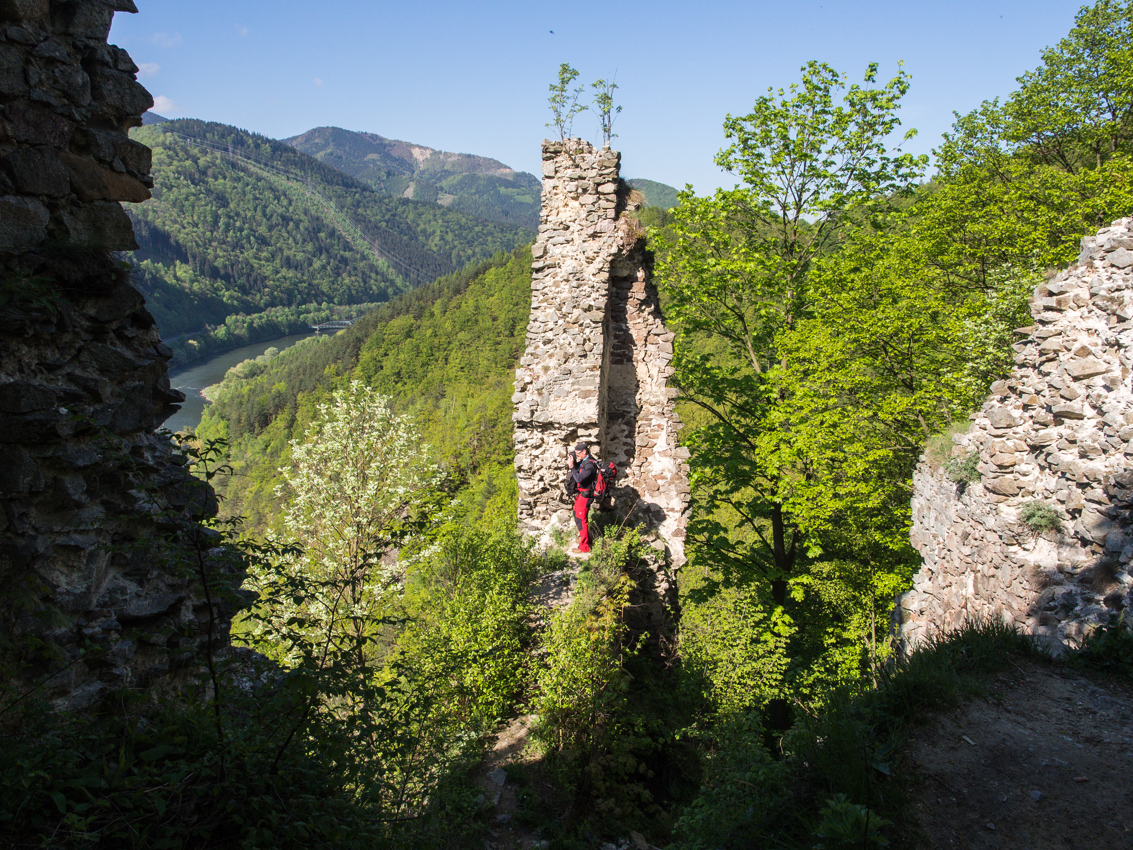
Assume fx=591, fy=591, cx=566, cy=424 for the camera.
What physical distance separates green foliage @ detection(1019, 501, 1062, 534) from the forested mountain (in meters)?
119

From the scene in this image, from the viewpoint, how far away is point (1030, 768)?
154 inches

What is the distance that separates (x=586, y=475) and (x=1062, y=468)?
5.97 meters

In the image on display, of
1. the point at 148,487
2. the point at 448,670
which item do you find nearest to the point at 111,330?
the point at 148,487

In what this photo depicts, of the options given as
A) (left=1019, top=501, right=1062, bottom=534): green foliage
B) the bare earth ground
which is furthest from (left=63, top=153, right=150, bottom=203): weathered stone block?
(left=1019, top=501, right=1062, bottom=534): green foliage

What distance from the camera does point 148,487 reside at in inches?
120

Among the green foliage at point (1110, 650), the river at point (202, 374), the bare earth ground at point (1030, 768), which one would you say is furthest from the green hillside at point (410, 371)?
the bare earth ground at point (1030, 768)

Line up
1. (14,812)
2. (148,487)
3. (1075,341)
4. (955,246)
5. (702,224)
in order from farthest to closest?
(955,246), (702,224), (1075,341), (148,487), (14,812)

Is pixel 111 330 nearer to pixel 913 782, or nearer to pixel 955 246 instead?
pixel 913 782

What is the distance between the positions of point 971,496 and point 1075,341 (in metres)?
2.49

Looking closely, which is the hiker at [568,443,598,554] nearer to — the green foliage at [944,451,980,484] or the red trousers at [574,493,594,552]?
the red trousers at [574,493,594,552]

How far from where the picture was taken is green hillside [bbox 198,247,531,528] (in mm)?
63875

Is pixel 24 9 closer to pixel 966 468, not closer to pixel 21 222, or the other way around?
pixel 21 222

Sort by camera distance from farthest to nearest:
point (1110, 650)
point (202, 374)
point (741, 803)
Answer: point (202, 374) < point (1110, 650) < point (741, 803)

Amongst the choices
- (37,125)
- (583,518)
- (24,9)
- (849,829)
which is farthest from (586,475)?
(24,9)
